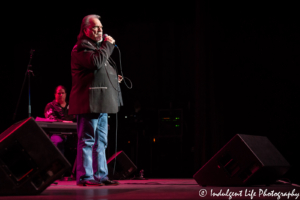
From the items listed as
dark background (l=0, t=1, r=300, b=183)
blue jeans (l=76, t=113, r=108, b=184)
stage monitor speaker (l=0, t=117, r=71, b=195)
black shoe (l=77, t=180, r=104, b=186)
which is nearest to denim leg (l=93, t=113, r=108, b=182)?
blue jeans (l=76, t=113, r=108, b=184)

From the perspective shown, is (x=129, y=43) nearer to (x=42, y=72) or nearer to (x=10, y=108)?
(x=42, y=72)

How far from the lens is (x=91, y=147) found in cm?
297

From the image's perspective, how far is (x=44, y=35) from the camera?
254 inches

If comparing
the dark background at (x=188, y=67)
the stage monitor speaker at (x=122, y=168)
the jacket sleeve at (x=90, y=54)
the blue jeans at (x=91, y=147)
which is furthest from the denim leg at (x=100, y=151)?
the dark background at (x=188, y=67)

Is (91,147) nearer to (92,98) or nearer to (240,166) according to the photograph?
(92,98)

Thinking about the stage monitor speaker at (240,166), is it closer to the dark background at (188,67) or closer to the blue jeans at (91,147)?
the blue jeans at (91,147)

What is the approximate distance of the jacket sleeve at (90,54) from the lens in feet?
9.37

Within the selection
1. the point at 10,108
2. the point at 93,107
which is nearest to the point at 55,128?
the point at 93,107

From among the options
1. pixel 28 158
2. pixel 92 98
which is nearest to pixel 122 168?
pixel 92 98

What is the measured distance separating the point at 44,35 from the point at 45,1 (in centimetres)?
67

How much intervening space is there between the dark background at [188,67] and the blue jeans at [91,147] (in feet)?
9.14

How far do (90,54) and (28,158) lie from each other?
0.97 meters

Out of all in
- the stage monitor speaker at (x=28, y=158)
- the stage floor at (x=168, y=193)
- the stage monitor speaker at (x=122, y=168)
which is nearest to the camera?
the stage floor at (x=168, y=193)

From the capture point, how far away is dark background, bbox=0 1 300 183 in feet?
17.1
